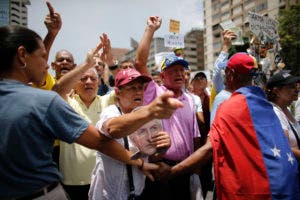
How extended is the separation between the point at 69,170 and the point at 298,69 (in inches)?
1058

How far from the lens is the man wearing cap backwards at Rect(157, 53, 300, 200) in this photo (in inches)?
78.8

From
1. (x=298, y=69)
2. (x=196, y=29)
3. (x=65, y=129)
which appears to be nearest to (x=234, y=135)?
(x=65, y=129)

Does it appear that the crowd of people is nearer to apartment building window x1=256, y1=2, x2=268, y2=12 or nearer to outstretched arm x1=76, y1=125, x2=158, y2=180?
outstretched arm x1=76, y1=125, x2=158, y2=180

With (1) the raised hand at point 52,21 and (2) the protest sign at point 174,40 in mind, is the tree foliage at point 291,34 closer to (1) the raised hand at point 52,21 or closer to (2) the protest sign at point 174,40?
(2) the protest sign at point 174,40

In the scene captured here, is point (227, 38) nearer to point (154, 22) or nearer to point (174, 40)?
point (154, 22)

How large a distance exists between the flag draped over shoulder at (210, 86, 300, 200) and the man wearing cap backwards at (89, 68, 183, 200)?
1.38 feet

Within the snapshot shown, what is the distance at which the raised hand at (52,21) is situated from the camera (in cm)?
306

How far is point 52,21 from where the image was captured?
10.1 feet

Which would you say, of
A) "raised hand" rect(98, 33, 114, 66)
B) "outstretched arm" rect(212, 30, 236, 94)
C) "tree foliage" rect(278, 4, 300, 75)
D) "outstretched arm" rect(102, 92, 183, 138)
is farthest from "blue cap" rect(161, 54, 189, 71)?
"tree foliage" rect(278, 4, 300, 75)

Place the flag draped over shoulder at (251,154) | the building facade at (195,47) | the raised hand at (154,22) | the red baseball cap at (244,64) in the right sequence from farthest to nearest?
the building facade at (195,47)
the raised hand at (154,22)
the red baseball cap at (244,64)
the flag draped over shoulder at (251,154)

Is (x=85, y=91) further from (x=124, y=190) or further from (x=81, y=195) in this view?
(x=124, y=190)

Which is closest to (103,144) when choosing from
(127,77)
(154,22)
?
(127,77)

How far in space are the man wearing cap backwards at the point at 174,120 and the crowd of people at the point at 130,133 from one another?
1 centimetres

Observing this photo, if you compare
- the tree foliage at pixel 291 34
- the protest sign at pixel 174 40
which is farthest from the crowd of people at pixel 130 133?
the tree foliage at pixel 291 34
